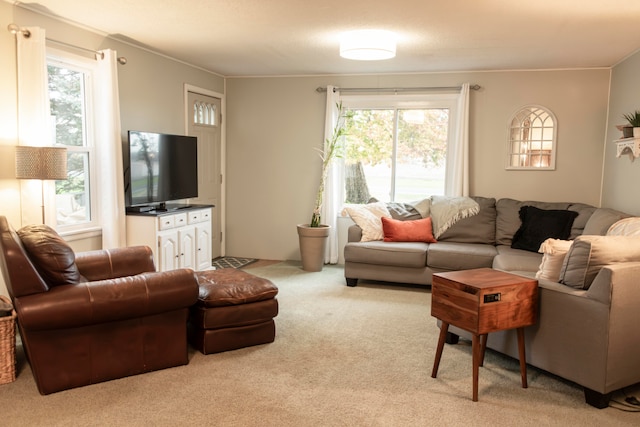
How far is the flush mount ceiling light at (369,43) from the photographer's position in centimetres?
413

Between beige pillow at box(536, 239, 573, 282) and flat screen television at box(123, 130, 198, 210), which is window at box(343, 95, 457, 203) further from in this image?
beige pillow at box(536, 239, 573, 282)

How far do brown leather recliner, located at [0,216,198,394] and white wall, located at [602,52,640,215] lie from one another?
3.94 meters

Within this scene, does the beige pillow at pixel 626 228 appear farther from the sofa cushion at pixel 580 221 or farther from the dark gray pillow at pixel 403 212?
the dark gray pillow at pixel 403 212

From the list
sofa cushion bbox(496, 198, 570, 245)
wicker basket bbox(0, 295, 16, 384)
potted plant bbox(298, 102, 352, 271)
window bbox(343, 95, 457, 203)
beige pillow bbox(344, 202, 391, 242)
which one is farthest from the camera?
window bbox(343, 95, 457, 203)

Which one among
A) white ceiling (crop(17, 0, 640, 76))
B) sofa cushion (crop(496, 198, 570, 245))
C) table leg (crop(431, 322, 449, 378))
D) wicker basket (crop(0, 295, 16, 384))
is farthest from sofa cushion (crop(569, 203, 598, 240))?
wicker basket (crop(0, 295, 16, 384))

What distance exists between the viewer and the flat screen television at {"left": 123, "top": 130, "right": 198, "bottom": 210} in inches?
Result: 179

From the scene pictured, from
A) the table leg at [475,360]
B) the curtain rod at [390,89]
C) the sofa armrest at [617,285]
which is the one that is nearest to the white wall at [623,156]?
the curtain rod at [390,89]

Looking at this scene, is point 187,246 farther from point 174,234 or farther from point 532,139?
point 532,139

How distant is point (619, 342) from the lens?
103 inches

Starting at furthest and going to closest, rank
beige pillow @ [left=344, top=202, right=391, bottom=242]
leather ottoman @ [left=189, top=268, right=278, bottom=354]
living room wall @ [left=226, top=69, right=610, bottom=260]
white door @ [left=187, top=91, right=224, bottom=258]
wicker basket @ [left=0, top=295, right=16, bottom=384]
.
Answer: white door @ [left=187, top=91, right=224, bottom=258]
living room wall @ [left=226, top=69, right=610, bottom=260]
beige pillow @ [left=344, top=202, right=391, bottom=242]
leather ottoman @ [left=189, top=268, right=278, bottom=354]
wicker basket @ [left=0, top=295, right=16, bottom=384]

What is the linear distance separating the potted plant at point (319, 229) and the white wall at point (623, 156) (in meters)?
2.81

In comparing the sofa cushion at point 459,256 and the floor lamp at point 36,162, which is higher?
the floor lamp at point 36,162

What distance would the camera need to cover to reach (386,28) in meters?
3.99

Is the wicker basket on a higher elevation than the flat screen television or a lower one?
lower
